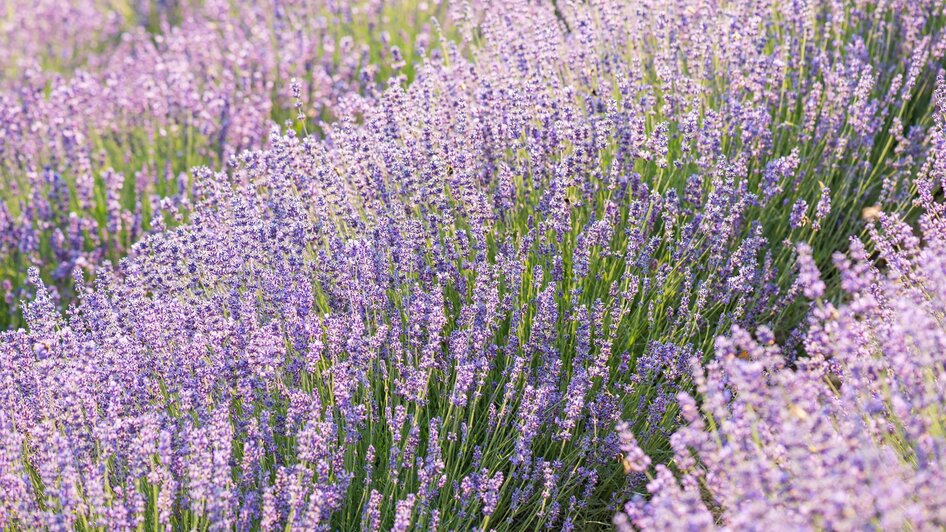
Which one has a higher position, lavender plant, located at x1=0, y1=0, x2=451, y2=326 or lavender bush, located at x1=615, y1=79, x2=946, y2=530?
lavender bush, located at x1=615, y1=79, x2=946, y2=530

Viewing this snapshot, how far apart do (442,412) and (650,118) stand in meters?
1.62

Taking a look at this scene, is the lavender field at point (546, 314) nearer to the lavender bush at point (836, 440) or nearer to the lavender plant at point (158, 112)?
the lavender bush at point (836, 440)

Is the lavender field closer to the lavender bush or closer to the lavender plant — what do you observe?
the lavender bush

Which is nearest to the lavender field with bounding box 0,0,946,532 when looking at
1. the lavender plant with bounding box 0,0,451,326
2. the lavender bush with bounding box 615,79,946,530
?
the lavender bush with bounding box 615,79,946,530

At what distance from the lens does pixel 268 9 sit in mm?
6969

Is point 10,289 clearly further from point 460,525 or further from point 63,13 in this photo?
point 63,13

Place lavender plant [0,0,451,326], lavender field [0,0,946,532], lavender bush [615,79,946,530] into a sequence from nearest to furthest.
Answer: lavender bush [615,79,946,530], lavender field [0,0,946,532], lavender plant [0,0,451,326]

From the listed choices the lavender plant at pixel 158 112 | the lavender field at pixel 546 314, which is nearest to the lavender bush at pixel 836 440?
the lavender field at pixel 546 314

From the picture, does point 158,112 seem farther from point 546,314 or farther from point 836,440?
point 836,440

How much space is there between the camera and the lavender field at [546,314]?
2168mm

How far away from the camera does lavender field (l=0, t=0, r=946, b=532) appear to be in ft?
Answer: 7.11

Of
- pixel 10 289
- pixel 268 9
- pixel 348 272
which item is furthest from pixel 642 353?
pixel 268 9

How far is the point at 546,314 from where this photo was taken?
9.29 feet

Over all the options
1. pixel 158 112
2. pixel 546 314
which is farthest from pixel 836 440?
pixel 158 112
